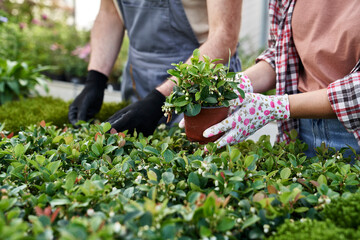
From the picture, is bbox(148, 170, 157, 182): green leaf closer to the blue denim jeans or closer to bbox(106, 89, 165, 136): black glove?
bbox(106, 89, 165, 136): black glove

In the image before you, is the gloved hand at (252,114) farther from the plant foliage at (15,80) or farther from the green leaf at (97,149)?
the plant foliage at (15,80)

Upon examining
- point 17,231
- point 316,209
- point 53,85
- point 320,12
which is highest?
point 320,12

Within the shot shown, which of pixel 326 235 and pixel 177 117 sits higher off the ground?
pixel 326 235

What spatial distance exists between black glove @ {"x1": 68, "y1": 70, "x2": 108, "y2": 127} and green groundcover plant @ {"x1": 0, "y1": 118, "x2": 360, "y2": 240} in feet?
2.07

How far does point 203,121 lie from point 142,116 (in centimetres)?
39

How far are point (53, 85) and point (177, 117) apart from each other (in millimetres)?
3279

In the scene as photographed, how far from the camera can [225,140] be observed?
131 cm

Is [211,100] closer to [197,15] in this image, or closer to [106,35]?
[197,15]

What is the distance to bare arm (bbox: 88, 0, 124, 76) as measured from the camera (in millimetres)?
2260

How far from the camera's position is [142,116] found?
5.11ft

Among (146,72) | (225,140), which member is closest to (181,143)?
(225,140)

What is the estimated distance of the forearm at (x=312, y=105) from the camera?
1318 mm

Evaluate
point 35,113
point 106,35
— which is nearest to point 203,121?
point 106,35

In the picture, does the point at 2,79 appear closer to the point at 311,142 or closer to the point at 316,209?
the point at 311,142
